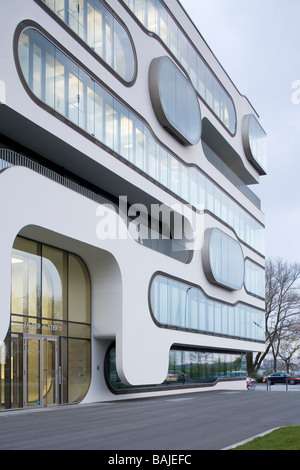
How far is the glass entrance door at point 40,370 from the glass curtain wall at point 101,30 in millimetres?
12825

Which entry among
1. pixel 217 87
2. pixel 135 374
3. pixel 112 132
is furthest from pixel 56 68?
pixel 217 87

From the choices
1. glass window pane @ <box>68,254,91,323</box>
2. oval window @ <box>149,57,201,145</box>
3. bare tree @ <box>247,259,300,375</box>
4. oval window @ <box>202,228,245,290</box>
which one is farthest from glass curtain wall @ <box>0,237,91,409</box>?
bare tree @ <box>247,259,300,375</box>

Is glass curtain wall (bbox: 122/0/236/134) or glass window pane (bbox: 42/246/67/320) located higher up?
glass curtain wall (bbox: 122/0/236/134)

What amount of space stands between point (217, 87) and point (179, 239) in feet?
49.2

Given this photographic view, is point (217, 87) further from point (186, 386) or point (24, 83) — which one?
point (24, 83)

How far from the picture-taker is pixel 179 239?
127 ft

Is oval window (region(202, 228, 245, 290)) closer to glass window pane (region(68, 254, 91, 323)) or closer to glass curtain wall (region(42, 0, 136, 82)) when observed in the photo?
glass curtain wall (region(42, 0, 136, 82))

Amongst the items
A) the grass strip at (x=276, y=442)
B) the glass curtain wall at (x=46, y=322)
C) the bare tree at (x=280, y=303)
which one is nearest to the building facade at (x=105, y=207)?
the glass curtain wall at (x=46, y=322)

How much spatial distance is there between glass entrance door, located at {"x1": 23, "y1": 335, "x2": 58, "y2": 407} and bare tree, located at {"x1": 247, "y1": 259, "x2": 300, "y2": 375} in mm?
53089

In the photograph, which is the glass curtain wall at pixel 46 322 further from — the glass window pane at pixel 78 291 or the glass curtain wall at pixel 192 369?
the glass curtain wall at pixel 192 369

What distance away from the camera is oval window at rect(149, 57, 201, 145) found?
106 feet

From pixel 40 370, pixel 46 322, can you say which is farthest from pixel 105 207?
pixel 40 370

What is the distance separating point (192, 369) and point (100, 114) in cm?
2030

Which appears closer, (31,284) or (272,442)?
(272,442)
